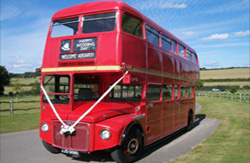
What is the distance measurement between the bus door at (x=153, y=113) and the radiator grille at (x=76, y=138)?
7.07ft

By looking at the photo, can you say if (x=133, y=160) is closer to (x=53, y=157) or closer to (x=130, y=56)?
(x=53, y=157)

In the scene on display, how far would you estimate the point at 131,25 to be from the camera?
21.1ft

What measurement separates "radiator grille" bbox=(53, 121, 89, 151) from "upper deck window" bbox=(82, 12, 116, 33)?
2392 millimetres

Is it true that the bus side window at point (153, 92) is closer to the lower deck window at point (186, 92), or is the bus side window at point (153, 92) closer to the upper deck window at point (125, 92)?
the upper deck window at point (125, 92)

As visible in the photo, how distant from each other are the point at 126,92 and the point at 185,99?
4.55 m

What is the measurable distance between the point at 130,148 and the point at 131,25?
3.17 m

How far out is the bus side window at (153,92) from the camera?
723 cm

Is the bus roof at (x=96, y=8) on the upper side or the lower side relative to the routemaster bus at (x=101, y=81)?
upper

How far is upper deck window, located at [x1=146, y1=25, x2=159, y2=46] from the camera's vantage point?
7.30 m

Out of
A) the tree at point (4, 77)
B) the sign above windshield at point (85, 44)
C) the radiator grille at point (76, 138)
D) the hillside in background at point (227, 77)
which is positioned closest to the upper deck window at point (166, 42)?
the sign above windshield at point (85, 44)

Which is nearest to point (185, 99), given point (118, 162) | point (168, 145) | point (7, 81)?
point (168, 145)

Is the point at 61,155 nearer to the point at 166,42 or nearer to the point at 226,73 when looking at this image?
the point at 166,42

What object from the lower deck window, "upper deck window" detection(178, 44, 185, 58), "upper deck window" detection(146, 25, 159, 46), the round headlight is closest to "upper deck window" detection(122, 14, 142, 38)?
"upper deck window" detection(146, 25, 159, 46)

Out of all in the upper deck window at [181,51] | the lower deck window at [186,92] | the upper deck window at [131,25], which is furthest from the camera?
the lower deck window at [186,92]
